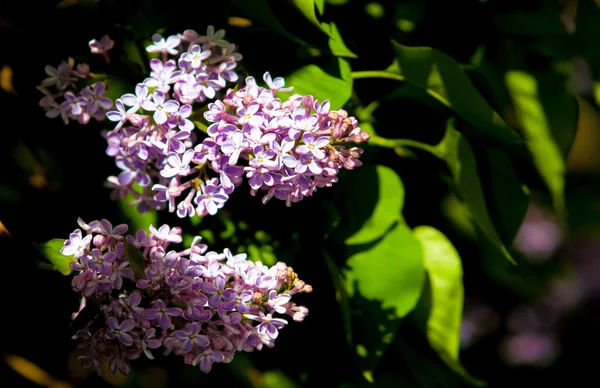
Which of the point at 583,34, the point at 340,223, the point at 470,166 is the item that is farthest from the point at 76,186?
the point at 583,34

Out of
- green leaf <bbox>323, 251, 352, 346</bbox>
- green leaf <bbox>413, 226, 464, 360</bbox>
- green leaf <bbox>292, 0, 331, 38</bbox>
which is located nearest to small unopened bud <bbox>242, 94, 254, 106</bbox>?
green leaf <bbox>292, 0, 331, 38</bbox>

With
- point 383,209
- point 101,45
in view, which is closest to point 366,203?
point 383,209

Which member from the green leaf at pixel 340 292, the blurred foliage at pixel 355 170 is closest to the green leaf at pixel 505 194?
the blurred foliage at pixel 355 170

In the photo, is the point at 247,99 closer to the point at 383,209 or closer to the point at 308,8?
the point at 308,8

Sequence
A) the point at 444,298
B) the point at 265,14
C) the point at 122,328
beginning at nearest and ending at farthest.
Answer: the point at 122,328 < the point at 265,14 < the point at 444,298

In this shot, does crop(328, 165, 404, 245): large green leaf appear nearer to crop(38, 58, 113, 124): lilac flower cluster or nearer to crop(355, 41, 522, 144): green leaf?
crop(355, 41, 522, 144): green leaf
